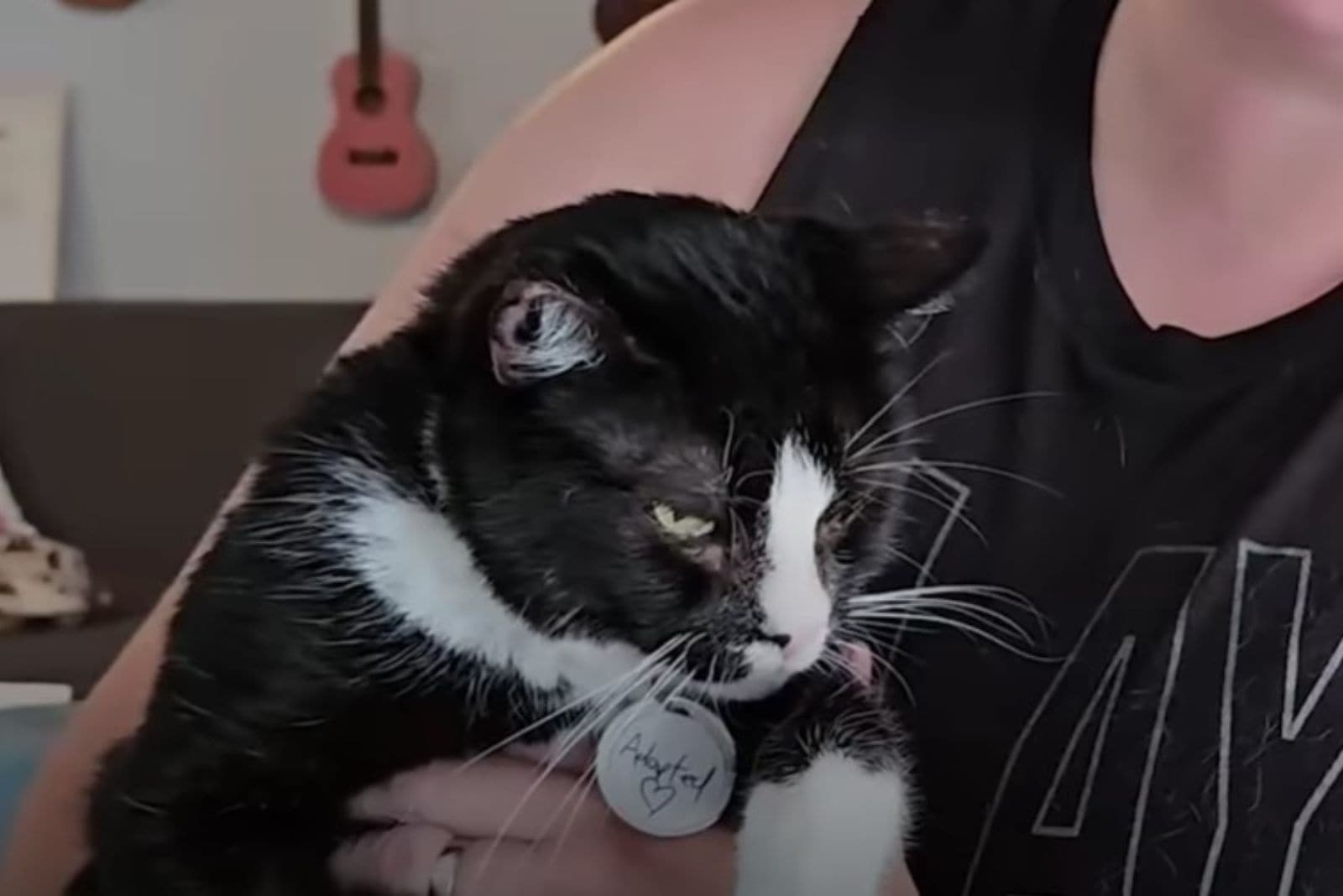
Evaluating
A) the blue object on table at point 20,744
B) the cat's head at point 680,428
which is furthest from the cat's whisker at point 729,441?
the blue object on table at point 20,744

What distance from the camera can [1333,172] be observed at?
0.99 meters

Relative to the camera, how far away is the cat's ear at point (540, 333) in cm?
73

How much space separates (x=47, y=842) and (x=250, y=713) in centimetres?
22

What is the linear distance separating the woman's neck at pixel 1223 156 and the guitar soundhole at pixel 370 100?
2.22m

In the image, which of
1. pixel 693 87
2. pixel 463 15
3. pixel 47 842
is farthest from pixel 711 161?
pixel 463 15

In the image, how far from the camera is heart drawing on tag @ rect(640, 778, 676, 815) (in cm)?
85

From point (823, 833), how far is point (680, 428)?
0.20m

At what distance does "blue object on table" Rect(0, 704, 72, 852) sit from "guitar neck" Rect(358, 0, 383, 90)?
53.3 inches

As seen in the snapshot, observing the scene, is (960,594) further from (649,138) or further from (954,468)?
(649,138)

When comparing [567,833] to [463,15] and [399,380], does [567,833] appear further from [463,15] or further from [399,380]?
[463,15]

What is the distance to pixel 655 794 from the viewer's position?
86 cm

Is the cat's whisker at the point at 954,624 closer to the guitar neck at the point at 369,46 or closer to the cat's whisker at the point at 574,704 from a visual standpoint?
the cat's whisker at the point at 574,704

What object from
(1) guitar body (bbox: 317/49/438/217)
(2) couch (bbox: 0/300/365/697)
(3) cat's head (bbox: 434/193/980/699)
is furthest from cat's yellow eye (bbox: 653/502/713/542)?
(1) guitar body (bbox: 317/49/438/217)

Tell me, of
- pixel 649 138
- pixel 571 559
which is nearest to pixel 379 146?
pixel 649 138
